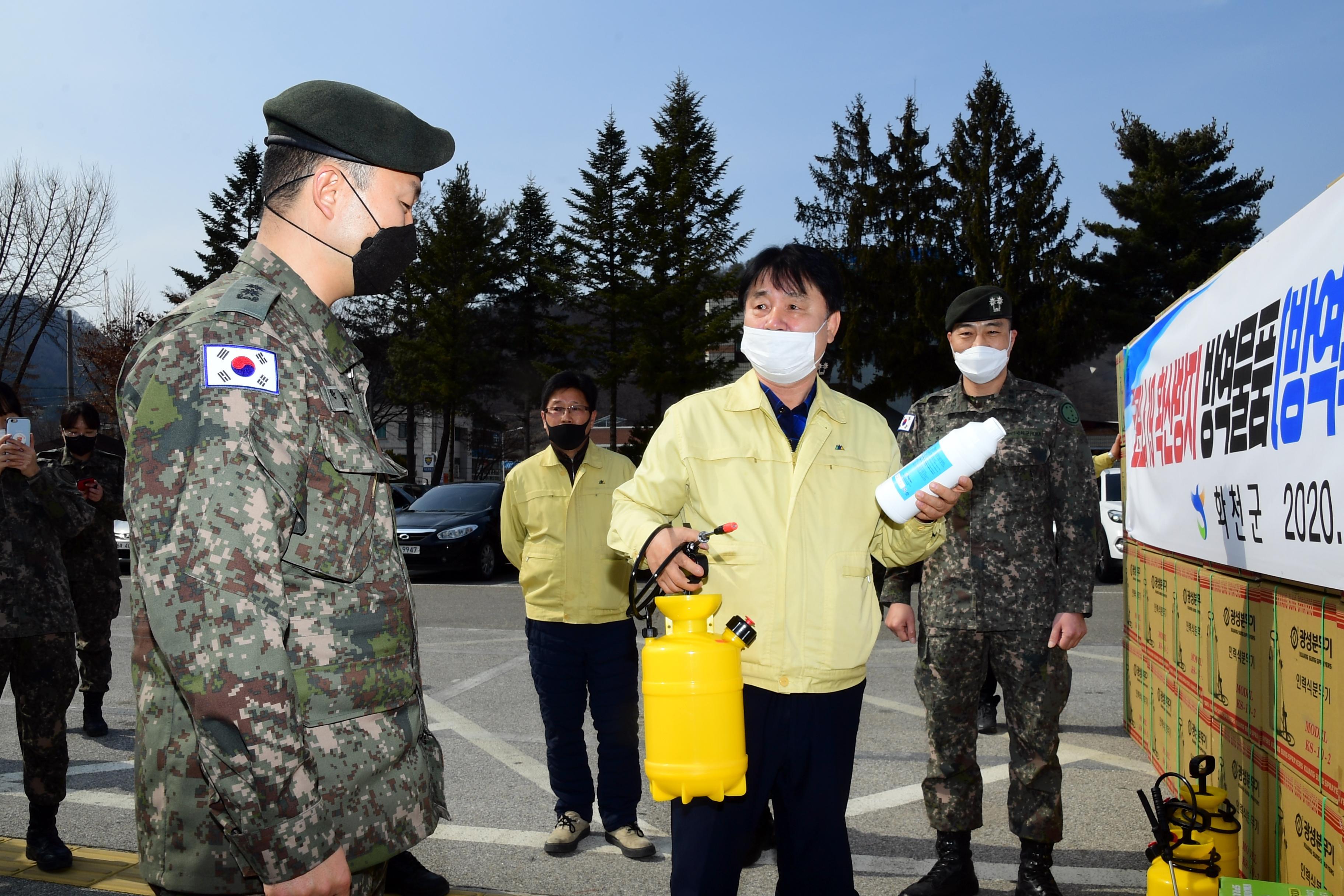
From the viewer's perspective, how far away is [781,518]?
279 cm

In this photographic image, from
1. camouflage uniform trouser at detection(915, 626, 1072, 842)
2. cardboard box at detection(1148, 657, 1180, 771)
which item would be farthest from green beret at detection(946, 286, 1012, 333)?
cardboard box at detection(1148, 657, 1180, 771)

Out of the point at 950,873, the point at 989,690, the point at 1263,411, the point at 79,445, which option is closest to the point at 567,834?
the point at 950,873

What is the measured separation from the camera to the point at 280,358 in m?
1.74

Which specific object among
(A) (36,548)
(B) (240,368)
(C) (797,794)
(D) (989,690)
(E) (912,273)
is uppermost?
(E) (912,273)

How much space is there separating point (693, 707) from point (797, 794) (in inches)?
23.0

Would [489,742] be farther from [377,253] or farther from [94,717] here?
[377,253]

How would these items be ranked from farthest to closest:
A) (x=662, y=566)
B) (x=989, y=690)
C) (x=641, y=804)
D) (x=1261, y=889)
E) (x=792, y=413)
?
1. (x=989, y=690)
2. (x=641, y=804)
3. (x=792, y=413)
4. (x=1261, y=889)
5. (x=662, y=566)

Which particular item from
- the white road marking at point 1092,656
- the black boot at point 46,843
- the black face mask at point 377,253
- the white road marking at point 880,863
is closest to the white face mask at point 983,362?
the white road marking at point 880,863

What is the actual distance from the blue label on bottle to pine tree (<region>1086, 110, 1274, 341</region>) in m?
41.1

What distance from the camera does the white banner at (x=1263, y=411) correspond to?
8.40 ft

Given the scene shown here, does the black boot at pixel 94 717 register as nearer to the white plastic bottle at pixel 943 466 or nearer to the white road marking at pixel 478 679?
the white road marking at pixel 478 679

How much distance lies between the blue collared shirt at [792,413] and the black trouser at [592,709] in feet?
6.64

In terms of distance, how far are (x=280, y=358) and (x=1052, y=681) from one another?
334 cm

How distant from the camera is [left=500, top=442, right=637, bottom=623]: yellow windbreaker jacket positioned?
15.6 ft
